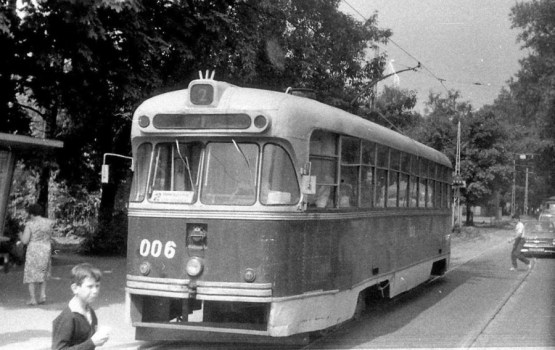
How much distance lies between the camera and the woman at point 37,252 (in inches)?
468

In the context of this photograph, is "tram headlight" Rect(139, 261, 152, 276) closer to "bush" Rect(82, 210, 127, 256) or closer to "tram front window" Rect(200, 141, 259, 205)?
"tram front window" Rect(200, 141, 259, 205)

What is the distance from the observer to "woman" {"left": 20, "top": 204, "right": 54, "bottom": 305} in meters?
11.9

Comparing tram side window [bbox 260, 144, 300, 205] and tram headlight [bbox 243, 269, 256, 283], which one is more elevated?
tram side window [bbox 260, 144, 300, 205]

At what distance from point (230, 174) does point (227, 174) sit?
35 millimetres

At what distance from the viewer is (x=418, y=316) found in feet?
41.8

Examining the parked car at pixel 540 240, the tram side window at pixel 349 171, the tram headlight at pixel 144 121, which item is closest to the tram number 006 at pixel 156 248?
the tram headlight at pixel 144 121

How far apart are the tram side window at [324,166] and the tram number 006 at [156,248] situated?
1.68 meters

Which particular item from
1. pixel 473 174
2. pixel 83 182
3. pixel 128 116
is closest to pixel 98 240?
pixel 83 182

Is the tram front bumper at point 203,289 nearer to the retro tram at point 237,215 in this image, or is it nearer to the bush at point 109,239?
the retro tram at point 237,215

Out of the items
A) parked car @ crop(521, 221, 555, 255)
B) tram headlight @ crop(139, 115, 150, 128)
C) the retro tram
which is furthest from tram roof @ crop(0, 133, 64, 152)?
parked car @ crop(521, 221, 555, 255)

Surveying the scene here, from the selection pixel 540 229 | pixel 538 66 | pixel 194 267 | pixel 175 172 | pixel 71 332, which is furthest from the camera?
pixel 538 66

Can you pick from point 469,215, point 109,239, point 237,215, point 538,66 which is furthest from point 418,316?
point 469,215

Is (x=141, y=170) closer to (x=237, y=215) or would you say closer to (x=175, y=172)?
(x=175, y=172)

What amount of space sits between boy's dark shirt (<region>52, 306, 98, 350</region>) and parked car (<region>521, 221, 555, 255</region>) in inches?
1037
